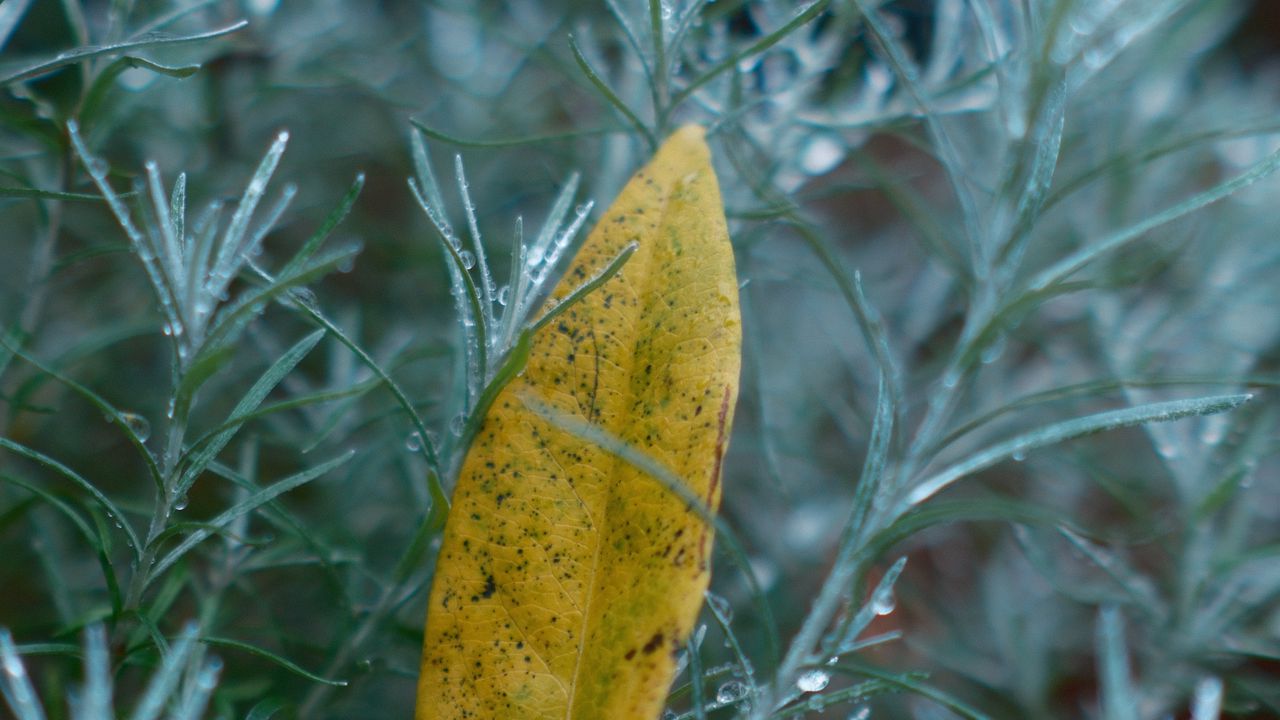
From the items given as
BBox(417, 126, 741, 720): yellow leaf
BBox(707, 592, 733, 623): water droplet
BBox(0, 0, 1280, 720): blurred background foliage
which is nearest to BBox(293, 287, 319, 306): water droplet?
BBox(0, 0, 1280, 720): blurred background foliage

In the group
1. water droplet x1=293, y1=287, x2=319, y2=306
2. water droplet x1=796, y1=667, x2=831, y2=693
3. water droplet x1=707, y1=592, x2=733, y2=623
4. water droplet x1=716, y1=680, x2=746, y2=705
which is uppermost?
water droplet x1=293, y1=287, x2=319, y2=306

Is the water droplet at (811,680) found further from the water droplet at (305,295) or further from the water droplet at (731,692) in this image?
the water droplet at (305,295)

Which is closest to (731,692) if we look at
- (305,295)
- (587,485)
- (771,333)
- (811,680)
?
(811,680)

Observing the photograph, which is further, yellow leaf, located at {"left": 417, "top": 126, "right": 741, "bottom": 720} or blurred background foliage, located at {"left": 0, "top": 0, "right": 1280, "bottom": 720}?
blurred background foliage, located at {"left": 0, "top": 0, "right": 1280, "bottom": 720}

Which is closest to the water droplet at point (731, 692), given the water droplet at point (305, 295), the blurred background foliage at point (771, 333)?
the blurred background foliage at point (771, 333)

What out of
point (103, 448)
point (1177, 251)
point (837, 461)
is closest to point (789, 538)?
point (837, 461)

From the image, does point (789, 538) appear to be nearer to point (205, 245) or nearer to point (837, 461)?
point (837, 461)

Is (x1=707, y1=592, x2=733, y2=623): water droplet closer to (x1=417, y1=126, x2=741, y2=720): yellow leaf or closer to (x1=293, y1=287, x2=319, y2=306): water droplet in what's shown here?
(x1=417, y1=126, x2=741, y2=720): yellow leaf

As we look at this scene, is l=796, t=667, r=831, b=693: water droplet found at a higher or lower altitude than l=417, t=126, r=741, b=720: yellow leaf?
lower

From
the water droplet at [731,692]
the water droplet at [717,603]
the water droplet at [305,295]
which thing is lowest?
the water droplet at [731,692]
